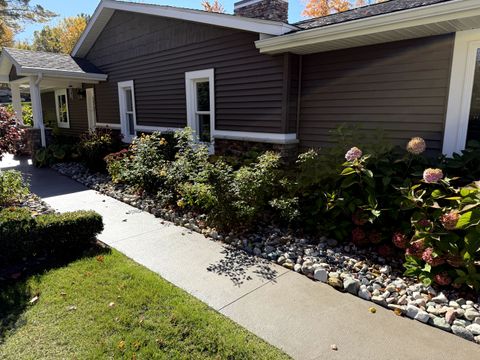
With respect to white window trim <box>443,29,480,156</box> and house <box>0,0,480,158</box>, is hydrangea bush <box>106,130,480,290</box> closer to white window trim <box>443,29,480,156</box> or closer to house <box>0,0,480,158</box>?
white window trim <box>443,29,480,156</box>

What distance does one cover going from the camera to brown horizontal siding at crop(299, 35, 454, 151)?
194 inches

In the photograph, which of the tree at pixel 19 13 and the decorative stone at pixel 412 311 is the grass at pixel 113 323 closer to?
the decorative stone at pixel 412 311

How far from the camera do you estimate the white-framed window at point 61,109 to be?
15.6 m

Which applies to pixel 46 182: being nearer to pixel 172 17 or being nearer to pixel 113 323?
pixel 172 17

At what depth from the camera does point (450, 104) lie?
4.81 m

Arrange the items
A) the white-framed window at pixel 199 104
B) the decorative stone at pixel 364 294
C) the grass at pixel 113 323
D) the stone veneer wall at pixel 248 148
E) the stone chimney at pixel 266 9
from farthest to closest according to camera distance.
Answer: the white-framed window at pixel 199 104 < the stone chimney at pixel 266 9 < the stone veneer wall at pixel 248 148 < the decorative stone at pixel 364 294 < the grass at pixel 113 323

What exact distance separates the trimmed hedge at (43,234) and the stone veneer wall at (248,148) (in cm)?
340

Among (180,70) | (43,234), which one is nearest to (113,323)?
(43,234)

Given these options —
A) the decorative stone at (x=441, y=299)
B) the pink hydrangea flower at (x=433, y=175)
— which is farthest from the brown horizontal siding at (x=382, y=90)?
the decorative stone at (x=441, y=299)

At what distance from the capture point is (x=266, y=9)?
7836 mm

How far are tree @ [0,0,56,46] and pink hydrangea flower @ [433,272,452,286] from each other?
31.5 meters

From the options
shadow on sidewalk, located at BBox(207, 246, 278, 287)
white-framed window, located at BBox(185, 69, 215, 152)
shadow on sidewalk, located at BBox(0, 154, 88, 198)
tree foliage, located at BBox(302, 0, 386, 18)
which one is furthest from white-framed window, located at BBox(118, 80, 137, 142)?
tree foliage, located at BBox(302, 0, 386, 18)

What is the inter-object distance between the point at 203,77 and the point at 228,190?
157 inches

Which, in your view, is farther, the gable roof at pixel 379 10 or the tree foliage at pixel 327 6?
the tree foliage at pixel 327 6
